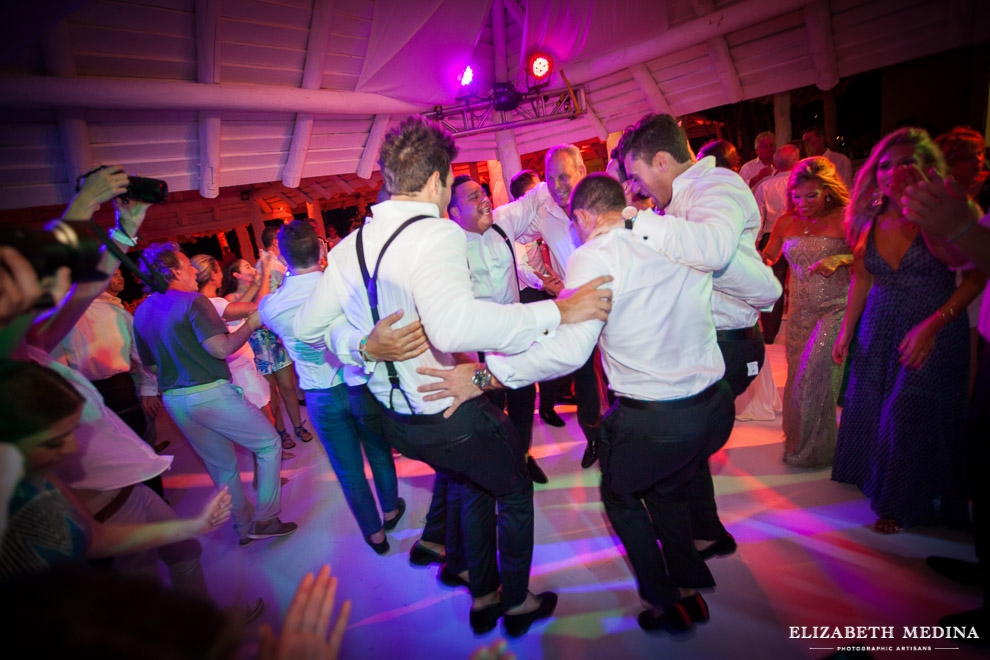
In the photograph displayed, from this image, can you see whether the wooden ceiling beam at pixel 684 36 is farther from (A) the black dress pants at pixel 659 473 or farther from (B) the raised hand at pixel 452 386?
(B) the raised hand at pixel 452 386

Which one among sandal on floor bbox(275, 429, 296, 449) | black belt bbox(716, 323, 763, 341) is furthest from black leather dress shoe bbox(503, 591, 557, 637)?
sandal on floor bbox(275, 429, 296, 449)

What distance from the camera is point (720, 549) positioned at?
2080 mm

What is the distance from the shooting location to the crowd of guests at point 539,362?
4.32 ft

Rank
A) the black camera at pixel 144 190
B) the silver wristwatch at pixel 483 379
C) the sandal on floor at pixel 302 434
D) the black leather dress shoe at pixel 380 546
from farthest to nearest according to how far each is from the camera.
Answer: the sandal on floor at pixel 302 434 < the black leather dress shoe at pixel 380 546 < the black camera at pixel 144 190 < the silver wristwatch at pixel 483 379

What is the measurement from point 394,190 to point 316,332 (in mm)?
707

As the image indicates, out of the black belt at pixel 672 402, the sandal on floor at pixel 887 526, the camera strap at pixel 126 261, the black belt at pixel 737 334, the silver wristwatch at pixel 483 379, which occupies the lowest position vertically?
the sandal on floor at pixel 887 526

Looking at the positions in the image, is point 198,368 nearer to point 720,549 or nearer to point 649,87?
point 720,549

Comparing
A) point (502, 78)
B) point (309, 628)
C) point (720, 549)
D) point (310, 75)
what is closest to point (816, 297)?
point (720, 549)

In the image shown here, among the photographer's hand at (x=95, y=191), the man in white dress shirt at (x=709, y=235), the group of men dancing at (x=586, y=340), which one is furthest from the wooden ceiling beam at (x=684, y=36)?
the photographer's hand at (x=95, y=191)

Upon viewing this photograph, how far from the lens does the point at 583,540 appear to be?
2359 millimetres

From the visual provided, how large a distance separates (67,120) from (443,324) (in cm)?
403

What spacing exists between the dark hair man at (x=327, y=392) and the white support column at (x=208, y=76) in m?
2.23

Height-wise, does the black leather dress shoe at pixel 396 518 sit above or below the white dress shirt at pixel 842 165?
below

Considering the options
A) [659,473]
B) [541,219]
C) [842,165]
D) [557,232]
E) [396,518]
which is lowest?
[396,518]
